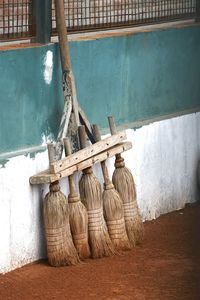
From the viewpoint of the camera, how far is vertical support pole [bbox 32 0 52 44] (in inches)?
336

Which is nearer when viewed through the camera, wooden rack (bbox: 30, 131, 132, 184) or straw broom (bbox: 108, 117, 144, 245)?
wooden rack (bbox: 30, 131, 132, 184)

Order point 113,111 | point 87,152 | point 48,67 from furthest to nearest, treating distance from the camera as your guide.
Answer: point 113,111 → point 48,67 → point 87,152

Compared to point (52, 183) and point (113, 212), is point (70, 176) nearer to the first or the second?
point (52, 183)

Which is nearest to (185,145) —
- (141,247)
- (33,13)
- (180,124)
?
(180,124)

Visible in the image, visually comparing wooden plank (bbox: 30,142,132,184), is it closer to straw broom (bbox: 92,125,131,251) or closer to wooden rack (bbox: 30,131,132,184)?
wooden rack (bbox: 30,131,132,184)

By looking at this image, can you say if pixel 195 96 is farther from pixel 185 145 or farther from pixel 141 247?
pixel 141 247

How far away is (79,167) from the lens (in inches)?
325

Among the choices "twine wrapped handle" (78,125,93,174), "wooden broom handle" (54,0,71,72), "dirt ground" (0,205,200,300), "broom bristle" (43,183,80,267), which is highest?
"wooden broom handle" (54,0,71,72)

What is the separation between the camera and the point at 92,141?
341 inches

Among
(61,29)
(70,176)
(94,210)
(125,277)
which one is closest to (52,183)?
(70,176)

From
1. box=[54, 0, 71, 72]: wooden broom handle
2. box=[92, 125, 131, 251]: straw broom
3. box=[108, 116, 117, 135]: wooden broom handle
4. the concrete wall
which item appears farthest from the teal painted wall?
box=[92, 125, 131, 251]: straw broom

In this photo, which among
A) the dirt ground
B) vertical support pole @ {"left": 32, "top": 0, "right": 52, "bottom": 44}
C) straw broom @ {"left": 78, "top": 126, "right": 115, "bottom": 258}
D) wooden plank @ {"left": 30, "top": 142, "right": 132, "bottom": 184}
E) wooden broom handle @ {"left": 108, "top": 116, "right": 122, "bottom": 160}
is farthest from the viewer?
wooden broom handle @ {"left": 108, "top": 116, "right": 122, "bottom": 160}

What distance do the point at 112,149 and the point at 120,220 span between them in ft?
1.85

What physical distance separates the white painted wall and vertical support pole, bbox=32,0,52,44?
90cm
